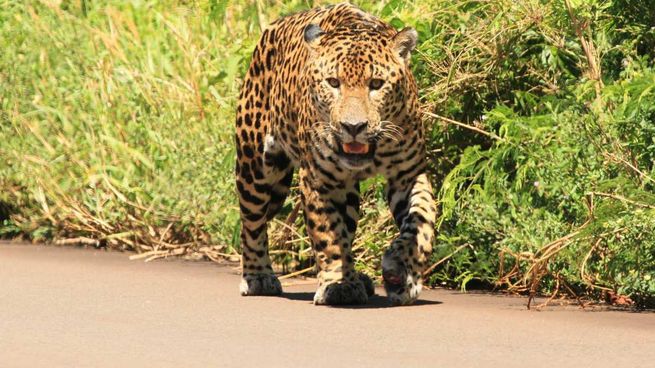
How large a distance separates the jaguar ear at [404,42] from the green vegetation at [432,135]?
2.35 feet

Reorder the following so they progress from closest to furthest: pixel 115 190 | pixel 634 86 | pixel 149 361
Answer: pixel 149 361, pixel 634 86, pixel 115 190

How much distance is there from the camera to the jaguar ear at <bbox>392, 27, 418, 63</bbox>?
32.1 ft

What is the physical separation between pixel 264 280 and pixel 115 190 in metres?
2.65

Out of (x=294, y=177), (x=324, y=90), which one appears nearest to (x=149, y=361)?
(x=324, y=90)

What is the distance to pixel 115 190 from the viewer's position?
42.2 ft

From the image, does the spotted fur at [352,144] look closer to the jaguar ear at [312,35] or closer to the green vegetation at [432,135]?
the jaguar ear at [312,35]

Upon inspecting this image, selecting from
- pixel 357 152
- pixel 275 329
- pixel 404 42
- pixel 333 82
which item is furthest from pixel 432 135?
pixel 275 329

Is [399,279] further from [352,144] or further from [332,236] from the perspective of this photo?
[352,144]

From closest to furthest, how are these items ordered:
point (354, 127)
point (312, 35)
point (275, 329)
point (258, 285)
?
point (275, 329)
point (354, 127)
point (312, 35)
point (258, 285)

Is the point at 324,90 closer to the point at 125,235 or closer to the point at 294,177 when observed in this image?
the point at 294,177

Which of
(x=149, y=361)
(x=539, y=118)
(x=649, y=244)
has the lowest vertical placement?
(x=149, y=361)

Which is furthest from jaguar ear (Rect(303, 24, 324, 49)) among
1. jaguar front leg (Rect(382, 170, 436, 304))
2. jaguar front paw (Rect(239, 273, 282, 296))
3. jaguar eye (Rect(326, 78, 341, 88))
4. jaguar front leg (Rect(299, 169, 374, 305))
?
jaguar front paw (Rect(239, 273, 282, 296))

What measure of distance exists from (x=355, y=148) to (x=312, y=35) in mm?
819

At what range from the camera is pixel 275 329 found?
873 centimetres
